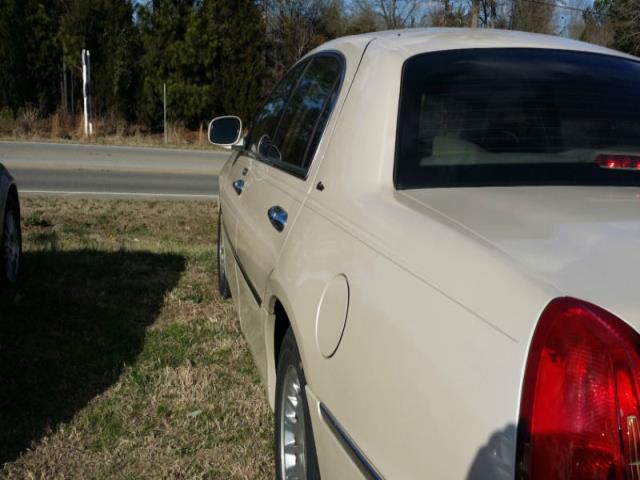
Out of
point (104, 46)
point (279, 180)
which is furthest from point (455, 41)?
point (104, 46)

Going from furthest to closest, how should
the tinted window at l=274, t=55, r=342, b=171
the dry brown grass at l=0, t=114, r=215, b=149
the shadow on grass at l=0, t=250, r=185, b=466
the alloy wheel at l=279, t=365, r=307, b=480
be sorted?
the dry brown grass at l=0, t=114, r=215, b=149, the shadow on grass at l=0, t=250, r=185, b=466, the tinted window at l=274, t=55, r=342, b=171, the alloy wheel at l=279, t=365, r=307, b=480

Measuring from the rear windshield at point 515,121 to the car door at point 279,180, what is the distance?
0.53m

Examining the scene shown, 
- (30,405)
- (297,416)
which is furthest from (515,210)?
(30,405)

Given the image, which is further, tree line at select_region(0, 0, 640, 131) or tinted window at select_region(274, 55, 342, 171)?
tree line at select_region(0, 0, 640, 131)

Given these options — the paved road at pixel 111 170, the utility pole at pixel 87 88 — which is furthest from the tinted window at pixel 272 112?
the utility pole at pixel 87 88

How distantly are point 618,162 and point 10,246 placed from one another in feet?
15.1

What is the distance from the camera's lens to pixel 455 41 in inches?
114

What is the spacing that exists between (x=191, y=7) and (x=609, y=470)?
2780 cm

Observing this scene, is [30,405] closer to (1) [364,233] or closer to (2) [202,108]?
(1) [364,233]

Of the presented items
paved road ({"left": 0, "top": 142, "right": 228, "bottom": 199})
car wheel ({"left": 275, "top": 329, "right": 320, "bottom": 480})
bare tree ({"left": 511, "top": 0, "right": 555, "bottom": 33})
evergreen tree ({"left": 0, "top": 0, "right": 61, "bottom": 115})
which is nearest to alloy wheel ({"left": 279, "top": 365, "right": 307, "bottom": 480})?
car wheel ({"left": 275, "top": 329, "right": 320, "bottom": 480})

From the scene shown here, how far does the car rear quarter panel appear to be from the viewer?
1.45 m

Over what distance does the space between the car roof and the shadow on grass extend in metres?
2.37

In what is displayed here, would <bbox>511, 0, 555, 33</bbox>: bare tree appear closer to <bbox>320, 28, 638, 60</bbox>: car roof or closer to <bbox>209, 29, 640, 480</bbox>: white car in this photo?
<bbox>320, 28, 638, 60</bbox>: car roof

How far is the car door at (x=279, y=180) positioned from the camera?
300 cm
